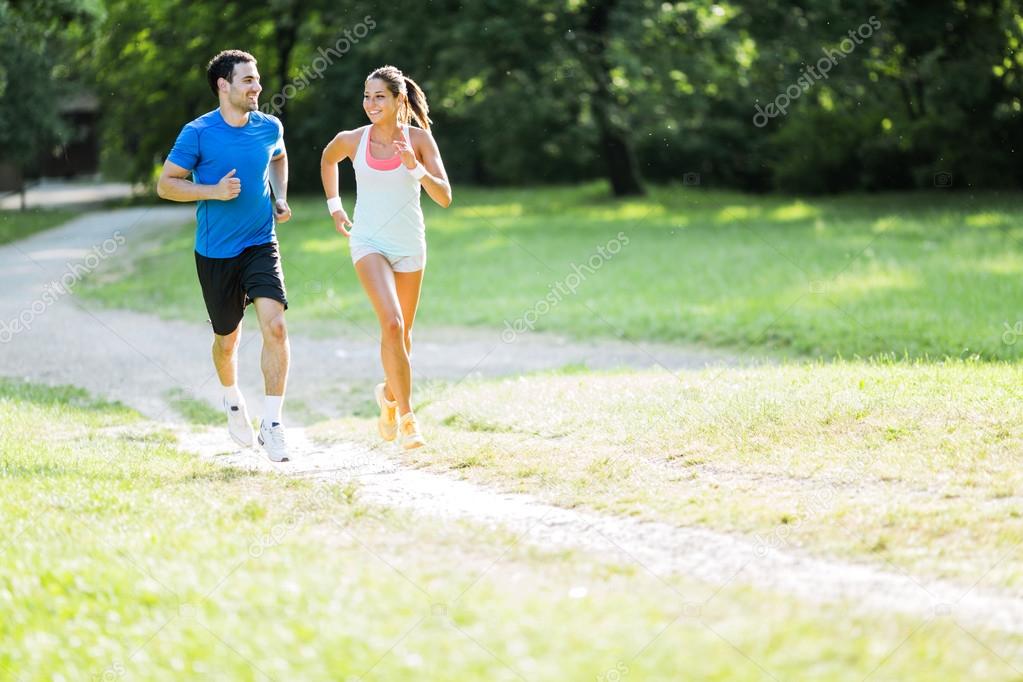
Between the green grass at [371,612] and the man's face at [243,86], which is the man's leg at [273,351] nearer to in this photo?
the man's face at [243,86]

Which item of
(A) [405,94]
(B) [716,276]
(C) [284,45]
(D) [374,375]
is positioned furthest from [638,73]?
(A) [405,94]

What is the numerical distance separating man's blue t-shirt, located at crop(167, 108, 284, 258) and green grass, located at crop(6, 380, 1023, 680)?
5.92 ft

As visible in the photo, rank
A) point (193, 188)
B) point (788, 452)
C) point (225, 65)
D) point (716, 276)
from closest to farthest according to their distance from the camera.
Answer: point (788, 452) → point (193, 188) → point (225, 65) → point (716, 276)

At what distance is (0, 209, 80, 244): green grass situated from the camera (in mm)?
29688

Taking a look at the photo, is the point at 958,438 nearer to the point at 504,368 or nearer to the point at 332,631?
the point at 332,631

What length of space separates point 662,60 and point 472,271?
11.3 m

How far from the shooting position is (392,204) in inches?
299

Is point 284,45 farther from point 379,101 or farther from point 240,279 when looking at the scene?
point 240,279

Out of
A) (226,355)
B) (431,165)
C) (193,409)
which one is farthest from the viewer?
(193,409)

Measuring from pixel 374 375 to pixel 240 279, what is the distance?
17.3 feet

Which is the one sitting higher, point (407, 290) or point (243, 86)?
point (243, 86)

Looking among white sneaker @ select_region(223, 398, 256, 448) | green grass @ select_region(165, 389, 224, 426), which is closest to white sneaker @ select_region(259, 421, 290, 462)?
white sneaker @ select_region(223, 398, 256, 448)

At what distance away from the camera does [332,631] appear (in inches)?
175

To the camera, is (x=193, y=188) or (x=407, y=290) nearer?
(x=193, y=188)
